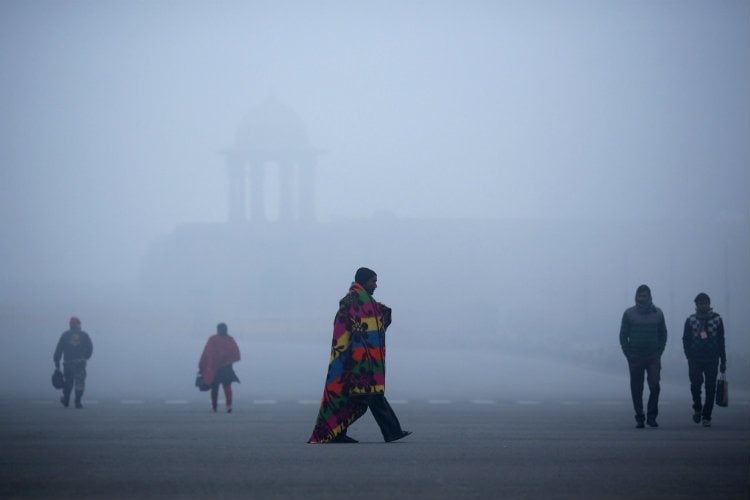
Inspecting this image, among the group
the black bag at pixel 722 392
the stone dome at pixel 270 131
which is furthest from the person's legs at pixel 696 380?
the stone dome at pixel 270 131

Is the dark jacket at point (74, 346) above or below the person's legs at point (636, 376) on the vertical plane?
above

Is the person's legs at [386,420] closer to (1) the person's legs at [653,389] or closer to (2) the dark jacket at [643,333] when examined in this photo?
(1) the person's legs at [653,389]

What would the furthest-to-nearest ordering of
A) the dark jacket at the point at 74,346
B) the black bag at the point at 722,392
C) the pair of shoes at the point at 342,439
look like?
the dark jacket at the point at 74,346 < the black bag at the point at 722,392 < the pair of shoes at the point at 342,439

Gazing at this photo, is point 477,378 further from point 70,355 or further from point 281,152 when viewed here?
point 281,152

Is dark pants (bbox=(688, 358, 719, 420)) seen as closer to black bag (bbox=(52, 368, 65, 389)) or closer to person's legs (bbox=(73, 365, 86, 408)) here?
person's legs (bbox=(73, 365, 86, 408))

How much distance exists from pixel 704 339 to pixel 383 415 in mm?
5700

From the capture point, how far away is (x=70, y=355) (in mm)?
23984

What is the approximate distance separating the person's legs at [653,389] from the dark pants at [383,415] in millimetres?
4366

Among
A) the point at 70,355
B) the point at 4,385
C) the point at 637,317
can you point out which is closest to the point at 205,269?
the point at 4,385

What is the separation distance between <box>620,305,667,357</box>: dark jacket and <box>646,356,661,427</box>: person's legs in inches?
5.1

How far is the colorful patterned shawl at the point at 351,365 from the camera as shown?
13.4 m

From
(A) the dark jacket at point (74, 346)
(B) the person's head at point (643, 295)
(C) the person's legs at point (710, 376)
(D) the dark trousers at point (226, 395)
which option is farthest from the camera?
(A) the dark jacket at point (74, 346)

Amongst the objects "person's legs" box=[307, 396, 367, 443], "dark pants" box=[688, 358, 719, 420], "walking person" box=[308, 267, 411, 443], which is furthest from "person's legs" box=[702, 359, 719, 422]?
"person's legs" box=[307, 396, 367, 443]

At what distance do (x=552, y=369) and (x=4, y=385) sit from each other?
18.9 metres
